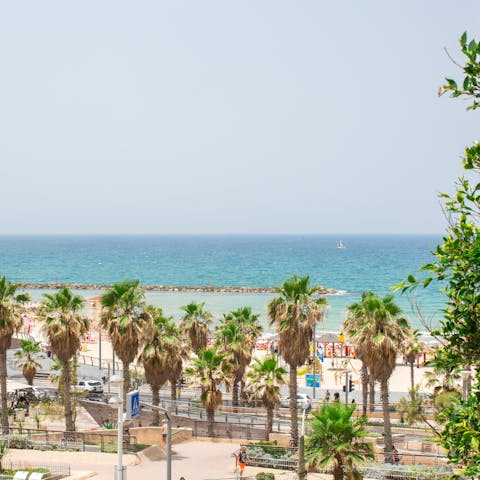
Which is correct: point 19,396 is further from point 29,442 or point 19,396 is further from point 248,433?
point 248,433

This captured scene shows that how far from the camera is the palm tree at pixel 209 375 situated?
3372cm

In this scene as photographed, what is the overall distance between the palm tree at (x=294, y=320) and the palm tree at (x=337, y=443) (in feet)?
33.1

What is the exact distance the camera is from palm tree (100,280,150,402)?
3381cm

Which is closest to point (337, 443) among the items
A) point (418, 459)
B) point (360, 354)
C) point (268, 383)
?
point (418, 459)

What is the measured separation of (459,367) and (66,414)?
2815cm

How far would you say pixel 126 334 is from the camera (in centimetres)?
3378

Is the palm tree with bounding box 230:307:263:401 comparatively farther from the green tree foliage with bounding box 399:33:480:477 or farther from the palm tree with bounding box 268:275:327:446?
the green tree foliage with bounding box 399:33:480:477

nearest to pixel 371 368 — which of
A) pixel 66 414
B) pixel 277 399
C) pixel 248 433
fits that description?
pixel 277 399

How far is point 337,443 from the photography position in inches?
874

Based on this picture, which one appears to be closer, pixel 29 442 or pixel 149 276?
pixel 29 442

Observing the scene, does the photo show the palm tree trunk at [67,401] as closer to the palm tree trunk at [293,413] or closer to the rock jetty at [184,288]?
the palm tree trunk at [293,413]

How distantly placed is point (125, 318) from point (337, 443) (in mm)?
14712

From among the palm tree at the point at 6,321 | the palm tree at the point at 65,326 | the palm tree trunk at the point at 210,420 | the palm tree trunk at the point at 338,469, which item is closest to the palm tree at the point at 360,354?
the palm tree trunk at the point at 210,420

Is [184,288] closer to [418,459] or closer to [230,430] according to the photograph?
[230,430]
